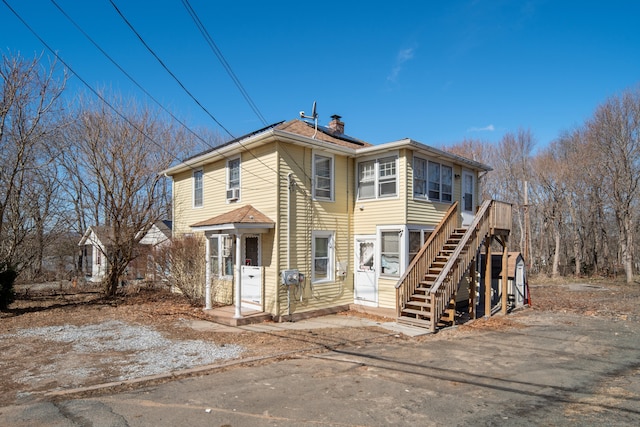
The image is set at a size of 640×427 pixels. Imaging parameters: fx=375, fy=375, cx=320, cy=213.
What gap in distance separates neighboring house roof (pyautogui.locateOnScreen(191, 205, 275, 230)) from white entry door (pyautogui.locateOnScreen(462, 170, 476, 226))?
26.5 ft

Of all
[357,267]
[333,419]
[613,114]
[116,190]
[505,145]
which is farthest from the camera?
[505,145]

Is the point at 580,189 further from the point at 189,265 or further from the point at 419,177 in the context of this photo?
the point at 189,265

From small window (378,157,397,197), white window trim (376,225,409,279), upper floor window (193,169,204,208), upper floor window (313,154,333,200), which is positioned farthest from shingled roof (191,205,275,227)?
small window (378,157,397,197)

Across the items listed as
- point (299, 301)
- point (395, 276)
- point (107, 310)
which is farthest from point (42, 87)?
point (395, 276)

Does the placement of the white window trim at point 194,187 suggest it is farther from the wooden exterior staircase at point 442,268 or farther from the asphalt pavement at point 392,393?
the asphalt pavement at point 392,393

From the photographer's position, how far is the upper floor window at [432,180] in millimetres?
12883

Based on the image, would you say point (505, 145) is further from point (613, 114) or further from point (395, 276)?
point (395, 276)

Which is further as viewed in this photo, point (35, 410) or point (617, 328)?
point (617, 328)

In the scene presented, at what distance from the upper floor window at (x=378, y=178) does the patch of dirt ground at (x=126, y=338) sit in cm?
416

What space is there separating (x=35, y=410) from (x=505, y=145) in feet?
118

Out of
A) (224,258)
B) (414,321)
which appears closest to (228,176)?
(224,258)

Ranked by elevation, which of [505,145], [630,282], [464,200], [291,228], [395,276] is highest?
[505,145]

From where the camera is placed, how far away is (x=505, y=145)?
110ft

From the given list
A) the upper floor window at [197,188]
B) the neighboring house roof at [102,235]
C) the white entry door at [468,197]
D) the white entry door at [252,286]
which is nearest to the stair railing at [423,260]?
the white entry door at [468,197]
